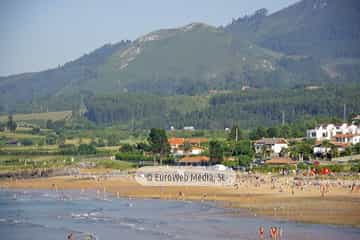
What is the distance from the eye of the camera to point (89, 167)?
71.1m

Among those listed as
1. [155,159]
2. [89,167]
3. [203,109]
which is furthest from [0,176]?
[203,109]

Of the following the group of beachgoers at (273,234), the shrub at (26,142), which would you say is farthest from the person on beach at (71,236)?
the shrub at (26,142)

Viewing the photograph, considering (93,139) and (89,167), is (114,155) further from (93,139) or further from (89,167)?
(93,139)

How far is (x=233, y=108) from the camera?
13000cm

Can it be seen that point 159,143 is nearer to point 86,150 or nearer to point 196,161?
point 196,161

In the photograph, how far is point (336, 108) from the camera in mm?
117250

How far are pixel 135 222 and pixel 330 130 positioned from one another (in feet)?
143

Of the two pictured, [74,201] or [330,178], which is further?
[330,178]

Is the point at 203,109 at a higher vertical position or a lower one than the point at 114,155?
higher

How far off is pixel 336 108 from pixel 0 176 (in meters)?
62.6

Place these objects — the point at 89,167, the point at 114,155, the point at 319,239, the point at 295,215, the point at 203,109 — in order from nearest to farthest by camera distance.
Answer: the point at 319,239
the point at 295,215
the point at 89,167
the point at 114,155
the point at 203,109

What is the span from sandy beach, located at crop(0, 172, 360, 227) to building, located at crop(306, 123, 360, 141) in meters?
22.8

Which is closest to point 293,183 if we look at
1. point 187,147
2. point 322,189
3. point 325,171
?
point 322,189

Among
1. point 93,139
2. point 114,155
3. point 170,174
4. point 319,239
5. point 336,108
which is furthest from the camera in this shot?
point 336,108
